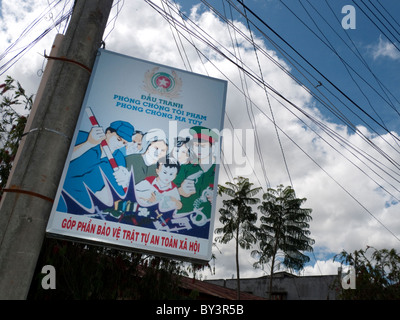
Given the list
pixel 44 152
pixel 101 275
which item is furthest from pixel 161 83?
pixel 101 275

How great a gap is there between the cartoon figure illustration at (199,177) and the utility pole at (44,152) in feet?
4.48

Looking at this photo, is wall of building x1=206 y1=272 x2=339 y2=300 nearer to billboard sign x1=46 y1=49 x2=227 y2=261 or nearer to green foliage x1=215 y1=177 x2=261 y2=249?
green foliage x1=215 y1=177 x2=261 y2=249

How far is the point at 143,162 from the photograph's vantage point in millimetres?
4426

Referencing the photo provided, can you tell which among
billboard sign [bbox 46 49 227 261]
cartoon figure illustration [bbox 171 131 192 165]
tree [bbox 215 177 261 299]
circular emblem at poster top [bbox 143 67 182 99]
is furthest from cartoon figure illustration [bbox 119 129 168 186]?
tree [bbox 215 177 261 299]

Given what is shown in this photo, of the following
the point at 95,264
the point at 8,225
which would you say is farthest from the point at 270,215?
the point at 8,225

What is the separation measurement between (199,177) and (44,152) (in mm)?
1758

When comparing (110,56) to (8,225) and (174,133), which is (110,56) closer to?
(174,133)

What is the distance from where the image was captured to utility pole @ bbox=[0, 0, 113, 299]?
10.4ft

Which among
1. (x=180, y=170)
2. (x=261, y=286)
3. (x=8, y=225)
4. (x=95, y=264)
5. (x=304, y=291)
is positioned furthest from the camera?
(x=261, y=286)

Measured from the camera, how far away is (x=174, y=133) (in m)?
4.61

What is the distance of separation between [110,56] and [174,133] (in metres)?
1.18

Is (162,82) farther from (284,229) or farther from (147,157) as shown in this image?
(284,229)

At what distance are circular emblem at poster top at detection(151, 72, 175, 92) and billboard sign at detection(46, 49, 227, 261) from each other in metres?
0.01

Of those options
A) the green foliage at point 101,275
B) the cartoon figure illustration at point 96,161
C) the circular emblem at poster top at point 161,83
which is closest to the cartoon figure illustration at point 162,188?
the cartoon figure illustration at point 96,161
